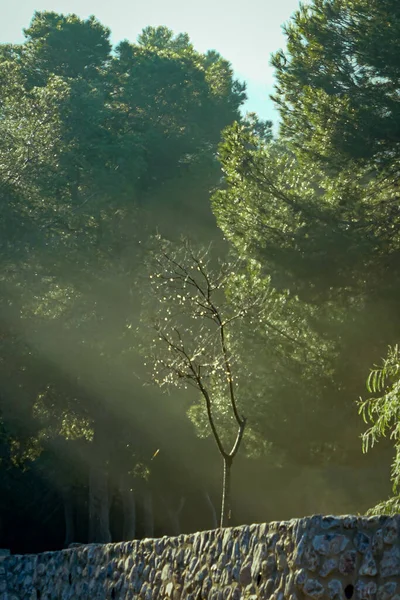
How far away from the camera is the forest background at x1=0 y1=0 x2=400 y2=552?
19.2 meters

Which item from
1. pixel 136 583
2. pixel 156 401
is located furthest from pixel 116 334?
pixel 136 583

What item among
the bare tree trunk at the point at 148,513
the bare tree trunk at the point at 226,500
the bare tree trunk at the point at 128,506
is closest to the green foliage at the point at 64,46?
the bare tree trunk at the point at 128,506

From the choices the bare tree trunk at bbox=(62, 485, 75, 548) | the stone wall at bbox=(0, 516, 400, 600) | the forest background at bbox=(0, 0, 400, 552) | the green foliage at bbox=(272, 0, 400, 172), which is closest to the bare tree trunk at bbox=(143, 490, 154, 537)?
the forest background at bbox=(0, 0, 400, 552)

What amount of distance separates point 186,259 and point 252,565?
37.0 ft

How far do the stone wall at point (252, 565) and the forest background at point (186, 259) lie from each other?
2.17 meters

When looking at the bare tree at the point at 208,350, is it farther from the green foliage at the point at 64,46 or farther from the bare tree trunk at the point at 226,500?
the green foliage at the point at 64,46

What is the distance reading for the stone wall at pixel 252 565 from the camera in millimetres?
6109

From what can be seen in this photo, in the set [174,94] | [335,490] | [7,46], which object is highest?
[7,46]

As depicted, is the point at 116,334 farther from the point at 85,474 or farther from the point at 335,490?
the point at 335,490

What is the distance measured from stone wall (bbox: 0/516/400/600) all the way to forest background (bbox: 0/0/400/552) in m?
2.17

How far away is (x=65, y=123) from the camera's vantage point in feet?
110

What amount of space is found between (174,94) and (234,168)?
851 inches

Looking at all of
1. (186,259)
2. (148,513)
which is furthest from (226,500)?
(148,513)

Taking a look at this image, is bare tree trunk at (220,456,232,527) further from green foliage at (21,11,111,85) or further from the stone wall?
green foliage at (21,11,111,85)
